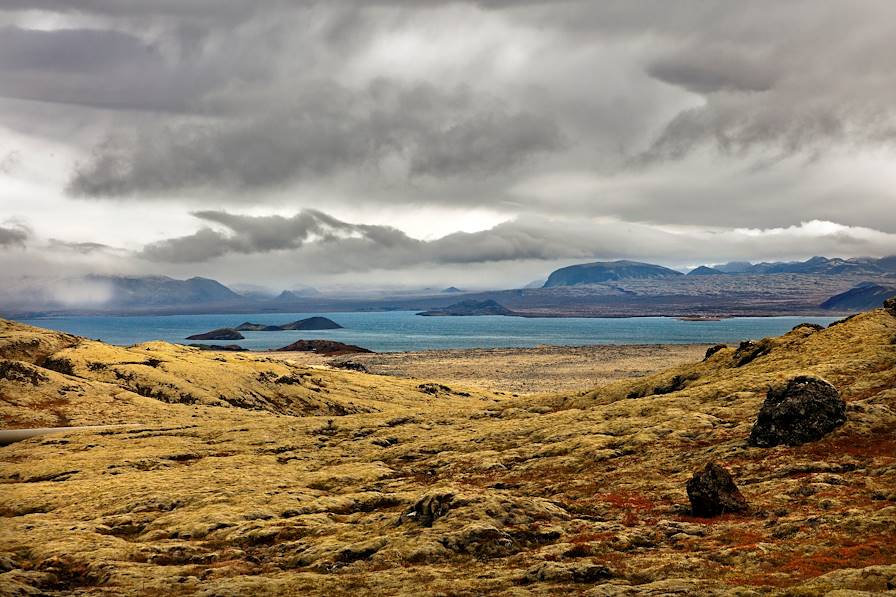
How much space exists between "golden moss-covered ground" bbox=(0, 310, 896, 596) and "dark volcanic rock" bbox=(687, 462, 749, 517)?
1186 millimetres

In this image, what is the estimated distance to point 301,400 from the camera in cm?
14412

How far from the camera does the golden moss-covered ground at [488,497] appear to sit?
32844 millimetres

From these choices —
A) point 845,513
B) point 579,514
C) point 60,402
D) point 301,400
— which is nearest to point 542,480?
point 579,514

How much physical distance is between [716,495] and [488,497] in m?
15.9

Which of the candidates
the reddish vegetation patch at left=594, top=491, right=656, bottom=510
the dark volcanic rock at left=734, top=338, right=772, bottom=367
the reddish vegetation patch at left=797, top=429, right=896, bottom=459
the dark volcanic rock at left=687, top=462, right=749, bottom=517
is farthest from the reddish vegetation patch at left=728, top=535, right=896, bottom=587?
the dark volcanic rock at left=734, top=338, right=772, bottom=367

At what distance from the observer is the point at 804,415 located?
50875 millimetres

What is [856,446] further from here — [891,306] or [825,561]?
[891,306]

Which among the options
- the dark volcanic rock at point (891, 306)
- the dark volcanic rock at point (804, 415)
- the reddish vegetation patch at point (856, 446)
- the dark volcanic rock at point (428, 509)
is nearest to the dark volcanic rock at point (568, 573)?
the dark volcanic rock at point (428, 509)

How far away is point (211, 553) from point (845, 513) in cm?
4190

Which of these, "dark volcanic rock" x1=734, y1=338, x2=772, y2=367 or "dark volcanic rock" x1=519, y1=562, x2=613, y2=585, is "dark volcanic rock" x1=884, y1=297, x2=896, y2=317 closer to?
"dark volcanic rock" x1=734, y1=338, x2=772, y2=367

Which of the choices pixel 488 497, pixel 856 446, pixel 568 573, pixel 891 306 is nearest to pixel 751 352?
pixel 891 306

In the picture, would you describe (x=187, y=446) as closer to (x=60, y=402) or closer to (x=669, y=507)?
(x=60, y=402)

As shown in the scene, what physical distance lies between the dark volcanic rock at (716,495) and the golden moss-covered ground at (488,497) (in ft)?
3.89

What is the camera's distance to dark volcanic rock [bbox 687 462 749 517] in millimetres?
39969
